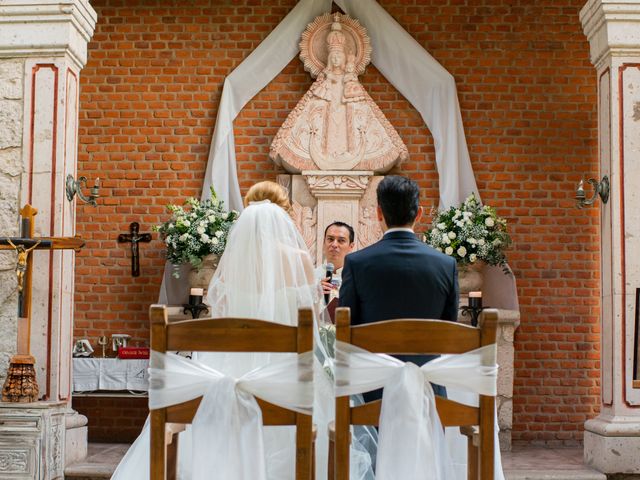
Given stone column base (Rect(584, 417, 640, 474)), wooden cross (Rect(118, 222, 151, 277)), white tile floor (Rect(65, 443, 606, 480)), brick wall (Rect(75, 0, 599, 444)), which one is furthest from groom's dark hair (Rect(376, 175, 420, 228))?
wooden cross (Rect(118, 222, 151, 277))

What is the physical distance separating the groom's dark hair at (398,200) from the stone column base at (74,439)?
302 centimetres

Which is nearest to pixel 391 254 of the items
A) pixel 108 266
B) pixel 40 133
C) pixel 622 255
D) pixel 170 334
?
pixel 170 334

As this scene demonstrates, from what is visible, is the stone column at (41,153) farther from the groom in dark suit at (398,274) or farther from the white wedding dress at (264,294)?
the groom in dark suit at (398,274)

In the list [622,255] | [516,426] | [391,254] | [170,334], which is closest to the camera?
[170,334]

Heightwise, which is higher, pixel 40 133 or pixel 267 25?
pixel 267 25

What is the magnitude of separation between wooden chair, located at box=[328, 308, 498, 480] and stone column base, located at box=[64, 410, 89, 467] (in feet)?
9.47

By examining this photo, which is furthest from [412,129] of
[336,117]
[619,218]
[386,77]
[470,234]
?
[619,218]

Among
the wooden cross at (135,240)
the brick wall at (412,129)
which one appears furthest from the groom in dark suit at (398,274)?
the wooden cross at (135,240)

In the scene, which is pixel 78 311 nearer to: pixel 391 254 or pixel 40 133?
pixel 40 133

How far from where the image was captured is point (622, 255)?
573 centimetres

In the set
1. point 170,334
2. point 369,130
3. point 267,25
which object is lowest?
point 170,334

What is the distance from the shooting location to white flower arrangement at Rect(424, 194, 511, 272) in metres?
6.62

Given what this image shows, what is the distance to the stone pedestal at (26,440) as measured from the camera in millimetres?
5008

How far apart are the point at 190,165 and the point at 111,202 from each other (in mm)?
717
